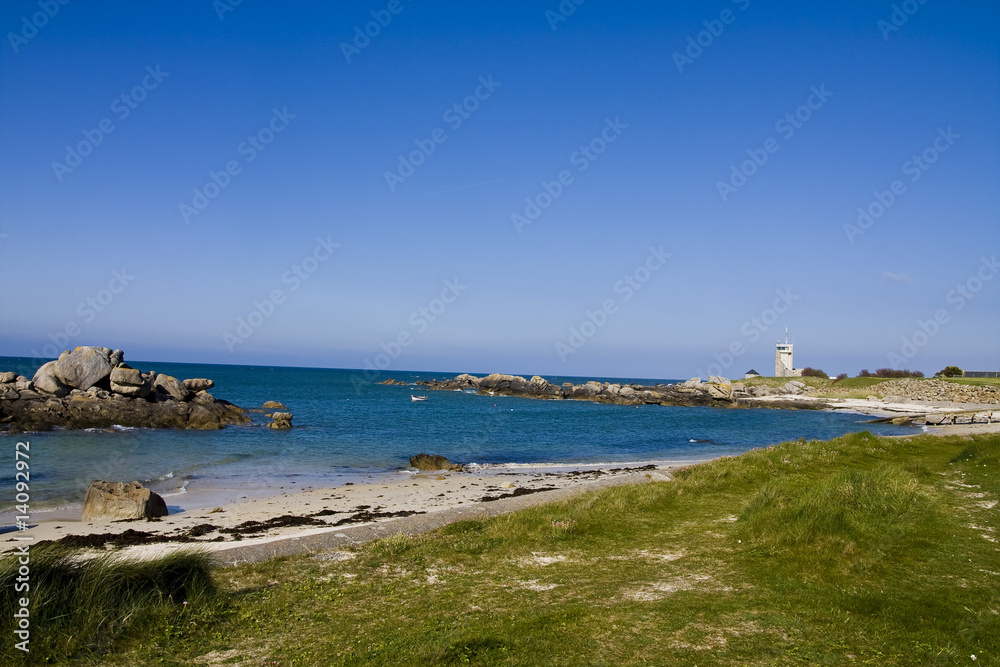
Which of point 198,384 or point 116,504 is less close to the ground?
point 198,384

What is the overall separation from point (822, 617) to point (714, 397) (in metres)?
86.3

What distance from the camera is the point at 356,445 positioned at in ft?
119

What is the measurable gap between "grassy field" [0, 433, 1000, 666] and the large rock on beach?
132 ft

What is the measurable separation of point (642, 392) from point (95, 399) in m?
72.1

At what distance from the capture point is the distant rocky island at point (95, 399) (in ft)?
125

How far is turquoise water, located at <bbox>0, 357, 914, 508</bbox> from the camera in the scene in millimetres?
25031

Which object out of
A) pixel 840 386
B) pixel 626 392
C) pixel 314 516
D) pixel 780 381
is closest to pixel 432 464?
pixel 314 516

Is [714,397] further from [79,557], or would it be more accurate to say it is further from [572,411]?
[79,557]

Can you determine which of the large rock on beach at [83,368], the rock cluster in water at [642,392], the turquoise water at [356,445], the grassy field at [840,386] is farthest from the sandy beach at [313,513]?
the grassy field at [840,386]

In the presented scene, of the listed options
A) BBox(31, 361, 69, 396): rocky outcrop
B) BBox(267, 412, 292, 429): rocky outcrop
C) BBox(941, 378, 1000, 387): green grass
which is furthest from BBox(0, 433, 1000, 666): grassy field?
BBox(941, 378, 1000, 387): green grass

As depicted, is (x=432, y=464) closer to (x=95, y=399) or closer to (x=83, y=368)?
(x=95, y=399)

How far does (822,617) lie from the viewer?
6695 mm

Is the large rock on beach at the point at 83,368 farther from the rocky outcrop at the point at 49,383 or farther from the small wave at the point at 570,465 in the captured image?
the small wave at the point at 570,465

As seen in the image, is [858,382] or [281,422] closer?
[281,422]
